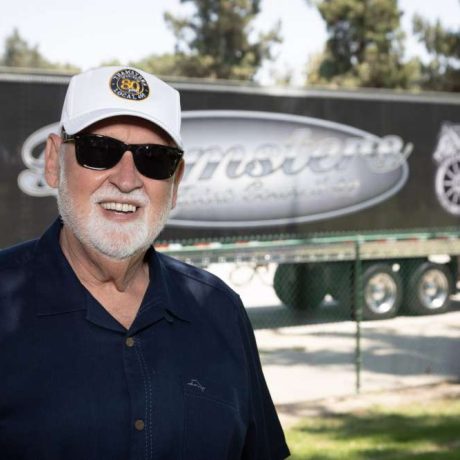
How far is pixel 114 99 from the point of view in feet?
7.06

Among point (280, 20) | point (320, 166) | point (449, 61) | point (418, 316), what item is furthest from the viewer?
point (280, 20)

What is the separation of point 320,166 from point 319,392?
5604mm

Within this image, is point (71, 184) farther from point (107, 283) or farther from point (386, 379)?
point (386, 379)

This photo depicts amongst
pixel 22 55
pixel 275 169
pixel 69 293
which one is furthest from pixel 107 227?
pixel 22 55

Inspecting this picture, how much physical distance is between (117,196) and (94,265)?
0.20 m

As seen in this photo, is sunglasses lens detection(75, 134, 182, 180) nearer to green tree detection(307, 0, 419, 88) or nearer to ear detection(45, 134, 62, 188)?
ear detection(45, 134, 62, 188)

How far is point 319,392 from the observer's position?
8945mm

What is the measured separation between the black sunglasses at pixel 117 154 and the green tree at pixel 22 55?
329 feet

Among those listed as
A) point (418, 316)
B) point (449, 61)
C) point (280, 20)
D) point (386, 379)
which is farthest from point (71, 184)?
point (280, 20)

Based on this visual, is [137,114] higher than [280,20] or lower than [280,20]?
lower

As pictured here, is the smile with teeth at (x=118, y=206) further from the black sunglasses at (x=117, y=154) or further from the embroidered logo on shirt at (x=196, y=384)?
the embroidered logo on shirt at (x=196, y=384)

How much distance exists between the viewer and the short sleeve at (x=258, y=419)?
2.41 m

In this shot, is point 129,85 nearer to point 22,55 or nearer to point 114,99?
point 114,99

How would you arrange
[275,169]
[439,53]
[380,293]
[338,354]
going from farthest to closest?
[439,53] → [380,293] → [275,169] → [338,354]
